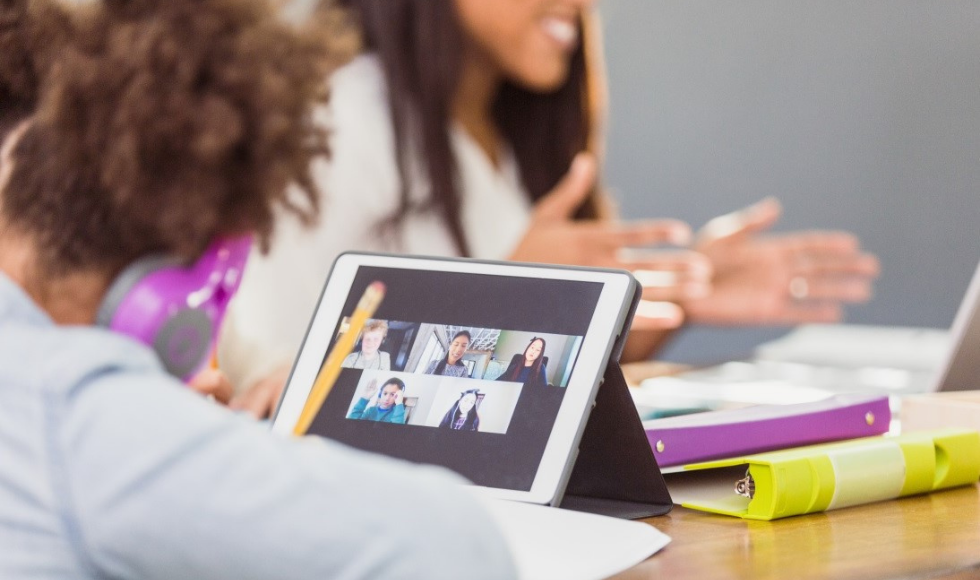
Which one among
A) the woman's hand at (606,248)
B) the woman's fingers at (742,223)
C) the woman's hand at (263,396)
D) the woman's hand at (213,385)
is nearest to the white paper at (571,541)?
the woman's hand at (213,385)

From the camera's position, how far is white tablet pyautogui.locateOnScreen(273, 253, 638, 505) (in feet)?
2.33

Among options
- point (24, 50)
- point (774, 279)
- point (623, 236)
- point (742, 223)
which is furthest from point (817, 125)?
point (24, 50)

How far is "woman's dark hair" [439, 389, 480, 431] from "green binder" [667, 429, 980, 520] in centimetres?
15

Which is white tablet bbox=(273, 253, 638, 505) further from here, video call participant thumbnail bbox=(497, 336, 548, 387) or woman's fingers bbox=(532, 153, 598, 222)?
woman's fingers bbox=(532, 153, 598, 222)

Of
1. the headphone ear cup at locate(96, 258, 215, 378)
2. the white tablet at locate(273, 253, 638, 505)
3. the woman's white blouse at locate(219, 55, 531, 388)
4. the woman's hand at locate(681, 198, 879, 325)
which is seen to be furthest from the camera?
the woman's hand at locate(681, 198, 879, 325)

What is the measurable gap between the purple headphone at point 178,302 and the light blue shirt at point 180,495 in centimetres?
9

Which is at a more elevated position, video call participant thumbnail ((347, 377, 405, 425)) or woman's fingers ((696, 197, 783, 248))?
woman's fingers ((696, 197, 783, 248))

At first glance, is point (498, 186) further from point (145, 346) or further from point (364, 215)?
point (145, 346)

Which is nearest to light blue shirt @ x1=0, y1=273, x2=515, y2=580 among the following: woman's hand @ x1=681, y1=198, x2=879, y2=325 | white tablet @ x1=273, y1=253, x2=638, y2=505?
white tablet @ x1=273, y1=253, x2=638, y2=505

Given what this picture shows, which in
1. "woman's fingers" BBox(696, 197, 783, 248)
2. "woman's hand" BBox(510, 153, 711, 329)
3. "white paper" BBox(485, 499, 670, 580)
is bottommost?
"white paper" BBox(485, 499, 670, 580)

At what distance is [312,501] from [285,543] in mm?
17

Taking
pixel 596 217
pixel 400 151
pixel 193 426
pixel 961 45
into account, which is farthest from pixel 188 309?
pixel 961 45

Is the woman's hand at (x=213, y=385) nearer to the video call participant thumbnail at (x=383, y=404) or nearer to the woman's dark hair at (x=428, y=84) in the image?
the video call participant thumbnail at (x=383, y=404)

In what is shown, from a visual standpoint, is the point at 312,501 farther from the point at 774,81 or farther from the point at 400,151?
the point at 774,81
